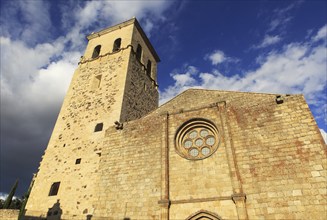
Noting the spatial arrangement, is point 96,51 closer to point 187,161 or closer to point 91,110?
point 91,110

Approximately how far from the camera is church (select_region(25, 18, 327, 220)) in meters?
8.37

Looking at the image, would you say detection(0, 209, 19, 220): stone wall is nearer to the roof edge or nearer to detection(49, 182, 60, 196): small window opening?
detection(49, 182, 60, 196): small window opening

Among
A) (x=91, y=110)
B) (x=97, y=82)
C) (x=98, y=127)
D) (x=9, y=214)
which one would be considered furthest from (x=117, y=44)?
(x=9, y=214)

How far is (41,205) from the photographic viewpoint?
38.8 feet

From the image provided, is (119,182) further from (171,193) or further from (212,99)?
(212,99)

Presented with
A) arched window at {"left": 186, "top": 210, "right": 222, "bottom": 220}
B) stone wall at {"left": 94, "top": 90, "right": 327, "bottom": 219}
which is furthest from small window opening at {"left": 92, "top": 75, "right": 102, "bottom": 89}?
arched window at {"left": 186, "top": 210, "right": 222, "bottom": 220}

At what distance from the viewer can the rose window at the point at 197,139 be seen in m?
10.4

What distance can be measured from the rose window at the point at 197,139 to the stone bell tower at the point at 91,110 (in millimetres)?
3540

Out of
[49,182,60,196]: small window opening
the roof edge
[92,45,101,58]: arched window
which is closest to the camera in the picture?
[49,182,60,196]: small window opening

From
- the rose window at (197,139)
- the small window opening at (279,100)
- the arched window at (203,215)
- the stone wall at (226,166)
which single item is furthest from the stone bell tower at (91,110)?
the small window opening at (279,100)

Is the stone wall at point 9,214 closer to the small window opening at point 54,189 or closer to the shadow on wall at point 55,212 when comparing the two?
the small window opening at point 54,189

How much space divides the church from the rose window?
0.05m

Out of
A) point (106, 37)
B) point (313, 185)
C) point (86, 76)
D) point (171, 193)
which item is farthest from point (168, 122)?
point (106, 37)

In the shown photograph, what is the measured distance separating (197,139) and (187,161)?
1257 mm
